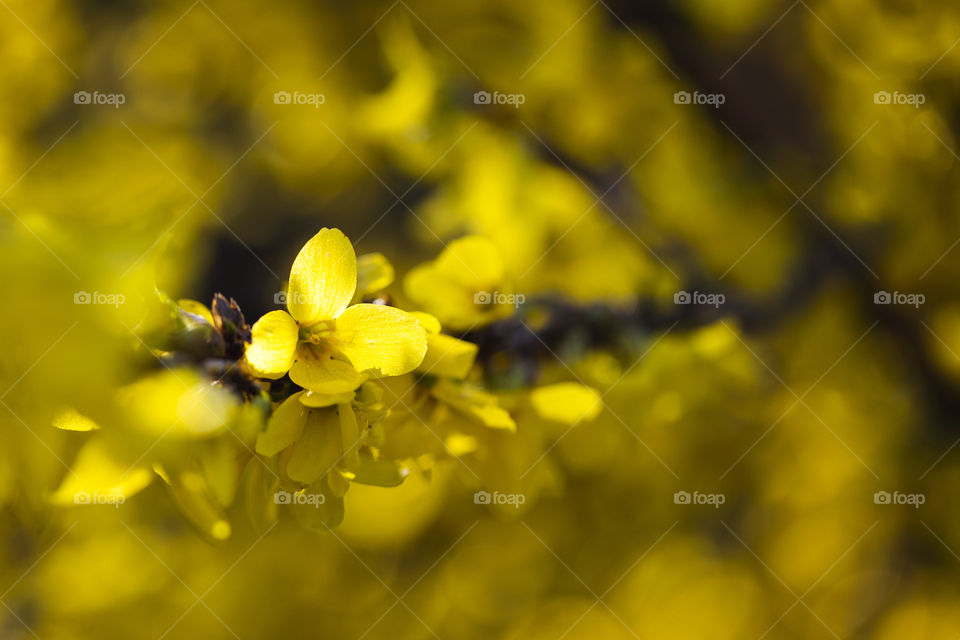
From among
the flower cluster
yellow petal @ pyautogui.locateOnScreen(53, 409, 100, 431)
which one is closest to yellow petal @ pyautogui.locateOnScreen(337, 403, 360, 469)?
the flower cluster

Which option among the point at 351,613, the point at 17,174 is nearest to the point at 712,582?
the point at 351,613

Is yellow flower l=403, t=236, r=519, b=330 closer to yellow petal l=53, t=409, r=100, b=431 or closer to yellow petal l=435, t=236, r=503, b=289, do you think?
yellow petal l=435, t=236, r=503, b=289

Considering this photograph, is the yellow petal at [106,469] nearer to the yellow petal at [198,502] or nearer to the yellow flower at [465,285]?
the yellow petal at [198,502]

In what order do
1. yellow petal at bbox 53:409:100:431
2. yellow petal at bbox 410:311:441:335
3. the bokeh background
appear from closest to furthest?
yellow petal at bbox 53:409:100:431 → yellow petal at bbox 410:311:441:335 → the bokeh background

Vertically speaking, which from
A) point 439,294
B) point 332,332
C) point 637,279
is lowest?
point 332,332

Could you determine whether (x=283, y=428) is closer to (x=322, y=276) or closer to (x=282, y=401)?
(x=282, y=401)

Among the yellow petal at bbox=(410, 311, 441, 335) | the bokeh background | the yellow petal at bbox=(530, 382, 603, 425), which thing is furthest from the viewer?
the bokeh background

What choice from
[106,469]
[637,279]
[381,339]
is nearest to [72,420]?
[106,469]
